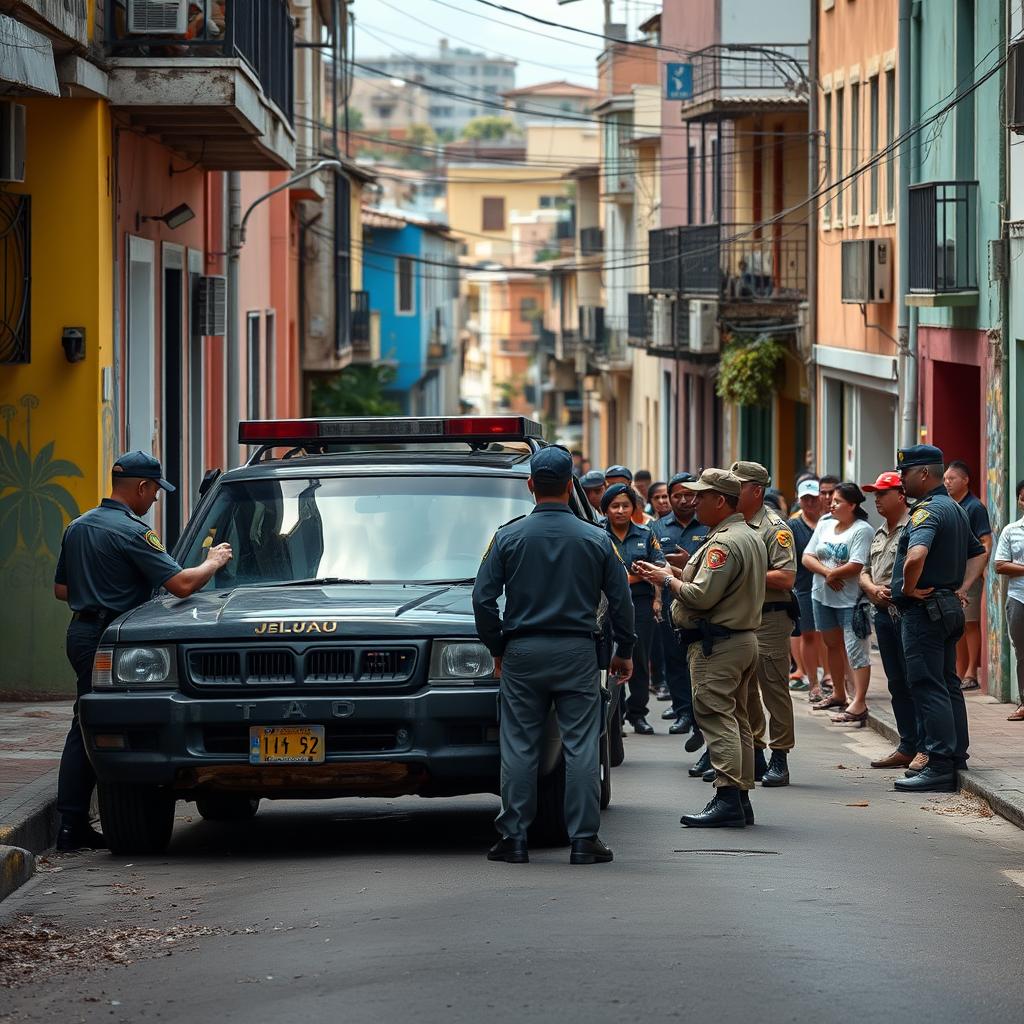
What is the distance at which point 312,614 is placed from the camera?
9625 millimetres

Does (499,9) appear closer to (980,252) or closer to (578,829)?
(980,252)

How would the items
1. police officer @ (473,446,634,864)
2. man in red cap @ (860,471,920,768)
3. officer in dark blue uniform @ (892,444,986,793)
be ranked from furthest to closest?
man in red cap @ (860,471,920,768), officer in dark blue uniform @ (892,444,986,793), police officer @ (473,446,634,864)

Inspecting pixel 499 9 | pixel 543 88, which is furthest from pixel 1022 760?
pixel 543 88

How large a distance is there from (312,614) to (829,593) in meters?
8.62

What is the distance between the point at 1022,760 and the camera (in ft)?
46.0

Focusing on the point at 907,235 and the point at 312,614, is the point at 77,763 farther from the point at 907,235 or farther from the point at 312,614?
the point at 907,235

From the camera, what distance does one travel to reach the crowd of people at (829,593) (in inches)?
539

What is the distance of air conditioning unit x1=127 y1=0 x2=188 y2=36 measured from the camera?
16375 mm

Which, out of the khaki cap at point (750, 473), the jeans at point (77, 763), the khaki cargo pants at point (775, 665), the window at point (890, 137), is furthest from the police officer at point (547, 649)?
the window at point (890, 137)

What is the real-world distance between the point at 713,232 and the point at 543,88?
273 ft

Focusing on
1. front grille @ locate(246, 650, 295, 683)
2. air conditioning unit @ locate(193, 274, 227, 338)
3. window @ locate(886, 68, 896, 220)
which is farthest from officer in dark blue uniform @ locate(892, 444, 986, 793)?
window @ locate(886, 68, 896, 220)

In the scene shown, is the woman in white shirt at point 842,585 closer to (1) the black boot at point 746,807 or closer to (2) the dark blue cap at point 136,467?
(1) the black boot at point 746,807

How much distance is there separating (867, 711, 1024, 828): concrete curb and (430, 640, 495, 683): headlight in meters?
3.75

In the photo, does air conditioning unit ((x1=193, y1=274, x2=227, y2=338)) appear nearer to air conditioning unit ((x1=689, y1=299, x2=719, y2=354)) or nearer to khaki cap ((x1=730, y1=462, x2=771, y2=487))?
khaki cap ((x1=730, y1=462, x2=771, y2=487))
